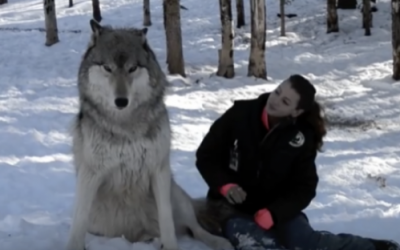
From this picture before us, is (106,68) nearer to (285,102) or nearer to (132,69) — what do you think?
(132,69)

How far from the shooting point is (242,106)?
5285 millimetres

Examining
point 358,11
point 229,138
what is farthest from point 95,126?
point 358,11

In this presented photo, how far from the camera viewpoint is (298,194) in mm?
5195

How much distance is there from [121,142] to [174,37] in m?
10.9

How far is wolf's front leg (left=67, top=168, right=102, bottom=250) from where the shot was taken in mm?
5047

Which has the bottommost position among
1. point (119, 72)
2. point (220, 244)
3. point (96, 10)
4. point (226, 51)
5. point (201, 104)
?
point (201, 104)

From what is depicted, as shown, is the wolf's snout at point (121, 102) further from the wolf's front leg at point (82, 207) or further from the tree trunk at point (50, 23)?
the tree trunk at point (50, 23)

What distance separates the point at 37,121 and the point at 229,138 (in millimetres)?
6557

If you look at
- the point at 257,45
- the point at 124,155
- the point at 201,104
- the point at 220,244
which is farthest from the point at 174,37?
the point at 124,155

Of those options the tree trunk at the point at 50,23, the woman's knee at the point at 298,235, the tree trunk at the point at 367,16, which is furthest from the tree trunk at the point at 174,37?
the woman's knee at the point at 298,235

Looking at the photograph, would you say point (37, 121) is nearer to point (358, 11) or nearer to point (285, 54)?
point (285, 54)

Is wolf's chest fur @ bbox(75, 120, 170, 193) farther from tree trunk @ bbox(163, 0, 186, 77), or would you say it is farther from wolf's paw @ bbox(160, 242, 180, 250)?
tree trunk @ bbox(163, 0, 186, 77)

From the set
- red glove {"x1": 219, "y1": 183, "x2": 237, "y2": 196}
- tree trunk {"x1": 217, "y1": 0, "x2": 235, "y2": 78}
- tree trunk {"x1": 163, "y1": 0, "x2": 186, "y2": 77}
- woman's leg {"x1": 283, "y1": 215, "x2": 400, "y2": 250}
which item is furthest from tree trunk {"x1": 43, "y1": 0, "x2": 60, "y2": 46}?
woman's leg {"x1": 283, "y1": 215, "x2": 400, "y2": 250}

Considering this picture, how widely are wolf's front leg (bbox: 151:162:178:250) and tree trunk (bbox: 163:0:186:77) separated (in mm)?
10461
